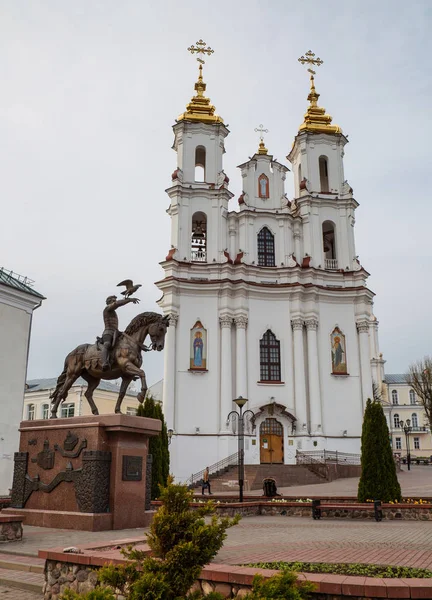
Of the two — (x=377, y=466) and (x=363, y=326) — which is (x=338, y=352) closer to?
(x=363, y=326)

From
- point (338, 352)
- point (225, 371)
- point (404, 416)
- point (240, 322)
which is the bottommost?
point (225, 371)

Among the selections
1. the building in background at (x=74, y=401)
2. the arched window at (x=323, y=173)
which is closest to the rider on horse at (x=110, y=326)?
the arched window at (x=323, y=173)

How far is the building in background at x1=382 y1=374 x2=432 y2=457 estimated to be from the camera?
A: 7244cm

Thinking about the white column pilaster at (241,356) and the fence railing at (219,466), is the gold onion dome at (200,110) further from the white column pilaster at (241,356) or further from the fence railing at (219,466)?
the fence railing at (219,466)

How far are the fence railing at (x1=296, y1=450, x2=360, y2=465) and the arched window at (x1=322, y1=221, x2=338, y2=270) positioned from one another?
12572mm

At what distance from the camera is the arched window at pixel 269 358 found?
118 feet

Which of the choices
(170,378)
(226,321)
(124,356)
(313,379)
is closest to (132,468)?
(124,356)

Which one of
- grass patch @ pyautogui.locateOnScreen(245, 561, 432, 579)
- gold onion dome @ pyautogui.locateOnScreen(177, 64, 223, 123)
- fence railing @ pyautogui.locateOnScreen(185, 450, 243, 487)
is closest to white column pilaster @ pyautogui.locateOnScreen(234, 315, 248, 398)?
fence railing @ pyautogui.locateOnScreen(185, 450, 243, 487)

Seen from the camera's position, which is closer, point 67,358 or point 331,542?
point 331,542

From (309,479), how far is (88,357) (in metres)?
20.8

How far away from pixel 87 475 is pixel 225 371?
23.9 m

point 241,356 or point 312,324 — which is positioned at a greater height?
point 312,324

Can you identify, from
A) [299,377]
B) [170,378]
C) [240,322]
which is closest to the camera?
[170,378]

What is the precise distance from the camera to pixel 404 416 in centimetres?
7706
